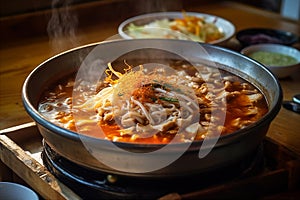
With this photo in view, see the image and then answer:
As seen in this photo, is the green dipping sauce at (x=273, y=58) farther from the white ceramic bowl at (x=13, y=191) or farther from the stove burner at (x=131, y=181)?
the white ceramic bowl at (x=13, y=191)

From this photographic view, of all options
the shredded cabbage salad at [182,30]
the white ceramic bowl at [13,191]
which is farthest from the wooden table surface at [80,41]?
the white ceramic bowl at [13,191]

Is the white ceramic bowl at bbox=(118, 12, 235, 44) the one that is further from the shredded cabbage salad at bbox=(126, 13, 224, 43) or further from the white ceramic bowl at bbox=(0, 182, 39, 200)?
the white ceramic bowl at bbox=(0, 182, 39, 200)

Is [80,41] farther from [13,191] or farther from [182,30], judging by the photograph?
[13,191]

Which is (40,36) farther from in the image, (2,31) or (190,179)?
(190,179)

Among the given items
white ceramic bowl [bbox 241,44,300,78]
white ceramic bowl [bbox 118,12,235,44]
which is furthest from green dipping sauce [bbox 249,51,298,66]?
white ceramic bowl [bbox 118,12,235,44]

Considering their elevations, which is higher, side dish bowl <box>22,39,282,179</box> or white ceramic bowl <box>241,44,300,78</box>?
side dish bowl <box>22,39,282,179</box>
